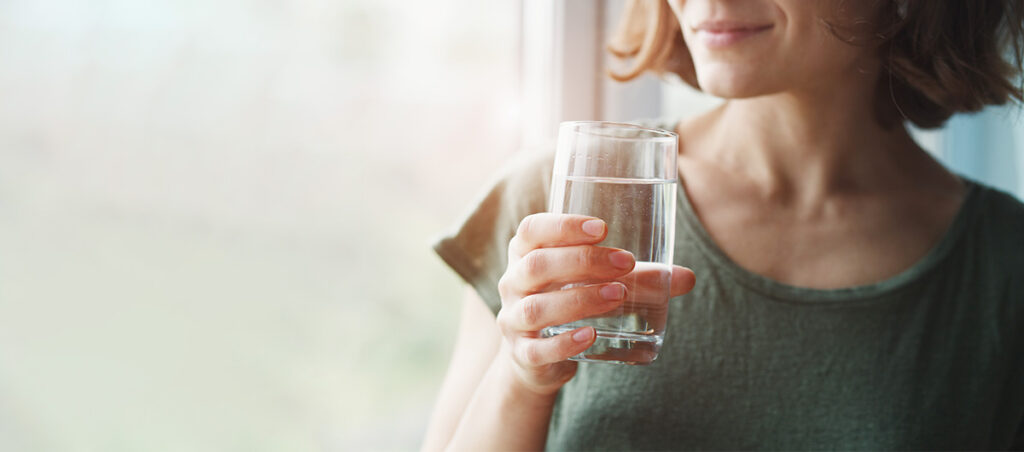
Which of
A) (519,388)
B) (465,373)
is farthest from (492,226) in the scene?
(519,388)

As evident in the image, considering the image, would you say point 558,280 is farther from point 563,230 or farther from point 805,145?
point 805,145

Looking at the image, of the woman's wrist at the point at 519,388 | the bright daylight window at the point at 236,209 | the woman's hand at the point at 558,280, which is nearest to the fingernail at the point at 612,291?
the woman's hand at the point at 558,280

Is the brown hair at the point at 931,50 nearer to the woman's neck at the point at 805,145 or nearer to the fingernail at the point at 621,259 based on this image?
the woman's neck at the point at 805,145

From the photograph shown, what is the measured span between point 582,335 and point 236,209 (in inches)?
25.3

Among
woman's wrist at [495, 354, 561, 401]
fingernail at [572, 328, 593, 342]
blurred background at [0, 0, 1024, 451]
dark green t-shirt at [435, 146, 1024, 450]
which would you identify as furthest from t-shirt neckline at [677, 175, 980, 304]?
fingernail at [572, 328, 593, 342]

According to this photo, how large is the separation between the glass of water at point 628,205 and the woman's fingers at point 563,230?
0.02 m

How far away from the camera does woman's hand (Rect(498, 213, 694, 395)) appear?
642mm

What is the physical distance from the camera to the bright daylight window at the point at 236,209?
3.12 ft

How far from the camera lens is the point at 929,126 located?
4.00 feet

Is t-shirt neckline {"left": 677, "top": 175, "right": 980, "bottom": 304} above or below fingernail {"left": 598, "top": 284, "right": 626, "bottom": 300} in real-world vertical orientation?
below

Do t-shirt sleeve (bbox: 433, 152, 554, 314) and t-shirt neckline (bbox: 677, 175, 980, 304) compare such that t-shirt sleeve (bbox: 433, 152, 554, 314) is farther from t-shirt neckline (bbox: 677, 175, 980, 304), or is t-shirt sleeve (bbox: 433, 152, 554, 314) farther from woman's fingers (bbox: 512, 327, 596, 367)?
woman's fingers (bbox: 512, 327, 596, 367)

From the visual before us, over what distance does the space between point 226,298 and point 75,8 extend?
42 centimetres

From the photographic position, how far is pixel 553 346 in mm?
671

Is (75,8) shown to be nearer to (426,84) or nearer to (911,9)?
→ (426,84)
